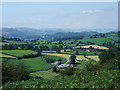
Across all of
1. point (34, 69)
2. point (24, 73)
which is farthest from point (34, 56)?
point (24, 73)

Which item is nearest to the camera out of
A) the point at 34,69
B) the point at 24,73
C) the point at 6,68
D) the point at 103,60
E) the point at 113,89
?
the point at 113,89

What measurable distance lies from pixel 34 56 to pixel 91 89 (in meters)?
60.3

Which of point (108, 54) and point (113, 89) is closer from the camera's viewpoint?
point (113, 89)

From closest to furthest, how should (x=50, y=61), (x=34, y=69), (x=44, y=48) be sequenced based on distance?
(x=34, y=69) < (x=50, y=61) < (x=44, y=48)

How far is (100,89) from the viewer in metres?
12.0

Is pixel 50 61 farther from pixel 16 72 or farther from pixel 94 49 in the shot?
pixel 16 72

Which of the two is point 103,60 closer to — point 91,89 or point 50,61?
point 50,61

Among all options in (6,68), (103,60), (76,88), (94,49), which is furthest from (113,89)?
(94,49)

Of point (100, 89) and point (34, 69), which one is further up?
point (100, 89)

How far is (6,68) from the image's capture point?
2317cm

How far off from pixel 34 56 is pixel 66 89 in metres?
60.3

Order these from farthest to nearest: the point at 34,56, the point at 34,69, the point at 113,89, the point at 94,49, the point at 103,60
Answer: the point at 94,49 < the point at 34,56 < the point at 34,69 < the point at 103,60 < the point at 113,89

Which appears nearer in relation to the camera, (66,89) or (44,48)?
(66,89)

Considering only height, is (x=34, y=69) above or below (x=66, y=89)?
below
